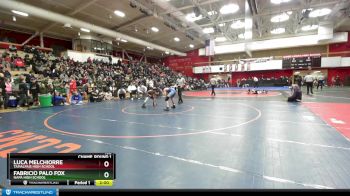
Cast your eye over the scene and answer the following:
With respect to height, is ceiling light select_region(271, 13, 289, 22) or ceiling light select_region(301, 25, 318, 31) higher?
ceiling light select_region(301, 25, 318, 31)

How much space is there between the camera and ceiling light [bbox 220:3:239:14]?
17511mm

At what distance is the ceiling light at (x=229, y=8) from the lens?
17.5m

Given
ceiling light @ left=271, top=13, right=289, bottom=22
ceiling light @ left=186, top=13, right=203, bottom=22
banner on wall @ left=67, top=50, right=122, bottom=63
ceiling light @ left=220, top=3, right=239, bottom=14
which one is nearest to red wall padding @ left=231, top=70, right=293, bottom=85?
ceiling light @ left=271, top=13, right=289, bottom=22

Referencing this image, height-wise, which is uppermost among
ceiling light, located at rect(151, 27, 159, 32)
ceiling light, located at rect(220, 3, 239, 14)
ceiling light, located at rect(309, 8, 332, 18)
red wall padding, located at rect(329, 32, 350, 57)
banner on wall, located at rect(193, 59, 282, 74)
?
ceiling light, located at rect(309, 8, 332, 18)

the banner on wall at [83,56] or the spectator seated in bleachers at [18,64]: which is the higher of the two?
the banner on wall at [83,56]

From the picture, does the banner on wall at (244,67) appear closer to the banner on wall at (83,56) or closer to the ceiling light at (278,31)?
the ceiling light at (278,31)

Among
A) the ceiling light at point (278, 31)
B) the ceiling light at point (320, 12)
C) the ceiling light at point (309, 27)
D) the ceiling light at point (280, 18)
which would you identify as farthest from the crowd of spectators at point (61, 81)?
the ceiling light at point (309, 27)

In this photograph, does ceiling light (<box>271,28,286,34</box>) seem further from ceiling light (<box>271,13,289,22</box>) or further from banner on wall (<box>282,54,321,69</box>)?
ceiling light (<box>271,13,289,22</box>)

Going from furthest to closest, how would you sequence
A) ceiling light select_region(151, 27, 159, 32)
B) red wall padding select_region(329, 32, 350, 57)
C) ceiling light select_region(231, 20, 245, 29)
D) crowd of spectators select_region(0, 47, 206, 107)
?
red wall padding select_region(329, 32, 350, 57), ceiling light select_region(151, 27, 159, 32), ceiling light select_region(231, 20, 245, 29), crowd of spectators select_region(0, 47, 206, 107)

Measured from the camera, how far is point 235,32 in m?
27.1

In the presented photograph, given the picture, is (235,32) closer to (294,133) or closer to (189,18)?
(189,18)

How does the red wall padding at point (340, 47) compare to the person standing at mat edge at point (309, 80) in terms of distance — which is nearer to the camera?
the person standing at mat edge at point (309, 80)

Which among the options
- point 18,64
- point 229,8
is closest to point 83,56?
point 18,64

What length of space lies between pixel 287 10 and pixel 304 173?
18776 mm
